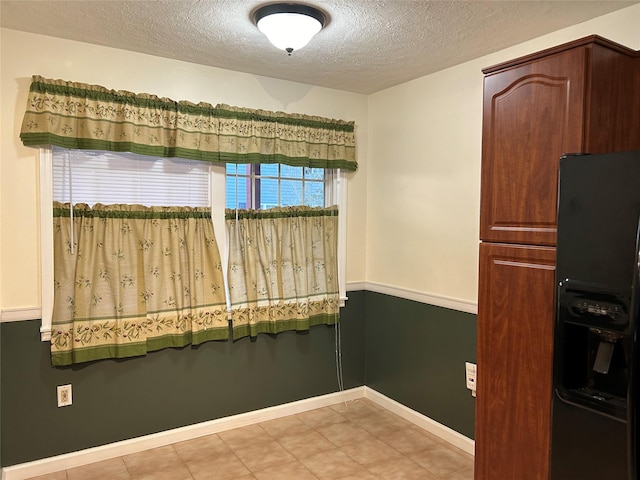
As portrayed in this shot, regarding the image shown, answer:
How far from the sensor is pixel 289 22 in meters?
Result: 2.19

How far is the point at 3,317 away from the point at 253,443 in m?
1.65

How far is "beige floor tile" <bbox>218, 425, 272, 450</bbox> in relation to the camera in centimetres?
307

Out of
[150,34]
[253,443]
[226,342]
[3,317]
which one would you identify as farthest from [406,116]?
[3,317]

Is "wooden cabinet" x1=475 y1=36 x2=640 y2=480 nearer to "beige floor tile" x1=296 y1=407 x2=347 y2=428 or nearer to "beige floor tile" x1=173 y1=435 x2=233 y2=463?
"beige floor tile" x1=296 y1=407 x2=347 y2=428

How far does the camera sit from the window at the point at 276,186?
10.6ft

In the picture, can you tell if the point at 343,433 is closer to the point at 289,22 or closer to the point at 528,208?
the point at 528,208

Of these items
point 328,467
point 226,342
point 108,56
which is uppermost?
point 108,56

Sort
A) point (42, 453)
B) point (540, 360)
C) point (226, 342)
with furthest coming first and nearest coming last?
point (226, 342)
point (42, 453)
point (540, 360)

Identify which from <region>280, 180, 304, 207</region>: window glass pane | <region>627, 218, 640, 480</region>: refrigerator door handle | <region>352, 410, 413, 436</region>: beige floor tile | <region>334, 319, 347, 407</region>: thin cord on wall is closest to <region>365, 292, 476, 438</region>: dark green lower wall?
<region>352, 410, 413, 436</region>: beige floor tile

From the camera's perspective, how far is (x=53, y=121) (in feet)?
8.41

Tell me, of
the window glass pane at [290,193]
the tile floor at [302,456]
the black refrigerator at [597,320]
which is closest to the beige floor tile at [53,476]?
the tile floor at [302,456]

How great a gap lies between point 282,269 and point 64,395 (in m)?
1.55

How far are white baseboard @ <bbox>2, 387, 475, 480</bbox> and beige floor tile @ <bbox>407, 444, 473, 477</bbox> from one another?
0.23ft

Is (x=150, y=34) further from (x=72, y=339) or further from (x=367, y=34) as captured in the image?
(x=72, y=339)
